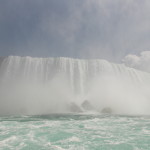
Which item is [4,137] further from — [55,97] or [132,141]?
[55,97]

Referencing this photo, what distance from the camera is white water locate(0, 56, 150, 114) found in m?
27.5

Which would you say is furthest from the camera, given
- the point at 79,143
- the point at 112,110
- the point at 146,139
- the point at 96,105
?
the point at 96,105

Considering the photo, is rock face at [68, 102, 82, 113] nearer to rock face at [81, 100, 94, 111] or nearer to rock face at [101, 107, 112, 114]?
rock face at [81, 100, 94, 111]

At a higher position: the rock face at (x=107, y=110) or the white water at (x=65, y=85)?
the white water at (x=65, y=85)

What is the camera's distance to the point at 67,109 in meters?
25.7

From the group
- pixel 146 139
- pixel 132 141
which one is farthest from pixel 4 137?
pixel 146 139

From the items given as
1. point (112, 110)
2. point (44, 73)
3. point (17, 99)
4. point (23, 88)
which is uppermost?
point (44, 73)

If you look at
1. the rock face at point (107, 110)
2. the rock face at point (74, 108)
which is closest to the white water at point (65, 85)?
the rock face at point (74, 108)

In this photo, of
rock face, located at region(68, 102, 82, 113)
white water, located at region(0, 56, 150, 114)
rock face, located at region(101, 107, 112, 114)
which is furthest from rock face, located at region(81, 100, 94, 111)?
rock face, located at region(101, 107, 112, 114)

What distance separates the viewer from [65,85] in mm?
30297

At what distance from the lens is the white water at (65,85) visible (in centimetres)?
2745

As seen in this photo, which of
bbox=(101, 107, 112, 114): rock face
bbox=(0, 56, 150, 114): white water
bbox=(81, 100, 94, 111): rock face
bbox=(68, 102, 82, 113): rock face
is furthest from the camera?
bbox=(0, 56, 150, 114): white water

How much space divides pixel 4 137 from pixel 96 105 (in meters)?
19.4

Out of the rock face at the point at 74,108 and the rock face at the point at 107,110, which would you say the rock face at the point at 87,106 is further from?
the rock face at the point at 107,110
